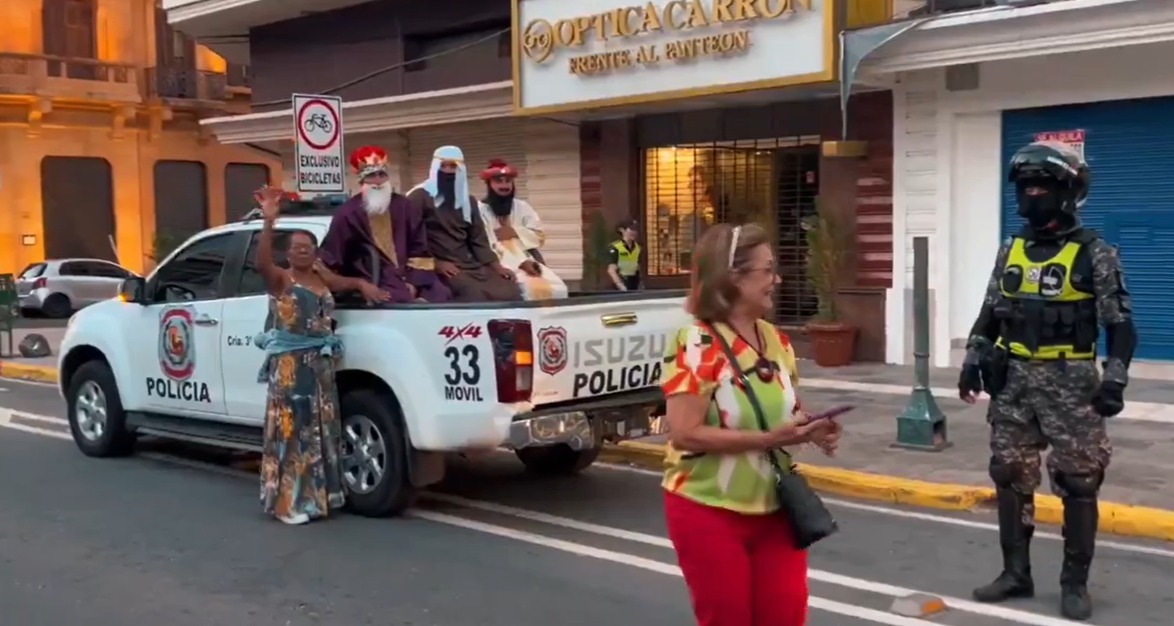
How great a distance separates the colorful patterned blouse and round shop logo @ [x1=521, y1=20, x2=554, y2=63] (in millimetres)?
12366

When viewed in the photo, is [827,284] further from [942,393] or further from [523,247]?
[523,247]

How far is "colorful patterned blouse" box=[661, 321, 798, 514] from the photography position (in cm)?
364

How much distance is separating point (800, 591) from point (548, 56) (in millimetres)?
12626

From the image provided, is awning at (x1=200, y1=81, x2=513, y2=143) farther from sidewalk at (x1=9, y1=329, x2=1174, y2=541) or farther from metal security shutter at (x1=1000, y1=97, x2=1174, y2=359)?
metal security shutter at (x1=1000, y1=97, x2=1174, y2=359)

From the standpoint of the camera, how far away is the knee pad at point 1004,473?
5.58m

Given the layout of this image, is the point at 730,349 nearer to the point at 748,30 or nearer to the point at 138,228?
the point at 748,30

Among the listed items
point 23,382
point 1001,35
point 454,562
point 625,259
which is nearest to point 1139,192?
point 1001,35

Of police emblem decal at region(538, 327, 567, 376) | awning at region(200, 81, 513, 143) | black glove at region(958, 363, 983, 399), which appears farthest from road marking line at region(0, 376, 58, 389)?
black glove at region(958, 363, 983, 399)

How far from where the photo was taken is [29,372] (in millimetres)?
16250

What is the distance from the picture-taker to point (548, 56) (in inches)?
616

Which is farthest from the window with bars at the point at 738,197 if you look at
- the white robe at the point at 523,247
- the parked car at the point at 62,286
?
the parked car at the point at 62,286

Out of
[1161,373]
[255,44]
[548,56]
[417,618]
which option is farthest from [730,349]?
[255,44]

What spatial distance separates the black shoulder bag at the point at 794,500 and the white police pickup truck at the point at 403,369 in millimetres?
3214

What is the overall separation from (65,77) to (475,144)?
18.3 metres
